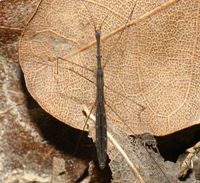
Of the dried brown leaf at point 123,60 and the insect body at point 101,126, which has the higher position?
the dried brown leaf at point 123,60

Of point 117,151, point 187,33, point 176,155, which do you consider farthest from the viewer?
point 176,155

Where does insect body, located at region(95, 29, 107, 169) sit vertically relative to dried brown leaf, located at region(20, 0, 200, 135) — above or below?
below

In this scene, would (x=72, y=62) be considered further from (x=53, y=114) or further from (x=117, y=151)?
(x=117, y=151)

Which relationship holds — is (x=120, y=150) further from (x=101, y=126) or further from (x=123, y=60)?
(x=123, y=60)

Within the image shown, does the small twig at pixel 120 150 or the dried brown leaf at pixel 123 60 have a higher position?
the dried brown leaf at pixel 123 60

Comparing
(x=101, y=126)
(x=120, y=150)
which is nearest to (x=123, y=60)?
(x=101, y=126)

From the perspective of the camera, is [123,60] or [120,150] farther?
[120,150]

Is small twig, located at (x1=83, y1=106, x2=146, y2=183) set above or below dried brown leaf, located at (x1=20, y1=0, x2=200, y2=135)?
below

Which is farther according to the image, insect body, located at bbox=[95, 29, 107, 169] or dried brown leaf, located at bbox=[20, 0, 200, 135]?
insect body, located at bbox=[95, 29, 107, 169]

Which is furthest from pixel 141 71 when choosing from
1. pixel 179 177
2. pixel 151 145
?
pixel 179 177

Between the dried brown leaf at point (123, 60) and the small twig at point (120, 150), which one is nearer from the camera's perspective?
the dried brown leaf at point (123, 60)

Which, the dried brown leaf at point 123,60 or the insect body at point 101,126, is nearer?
the dried brown leaf at point 123,60
